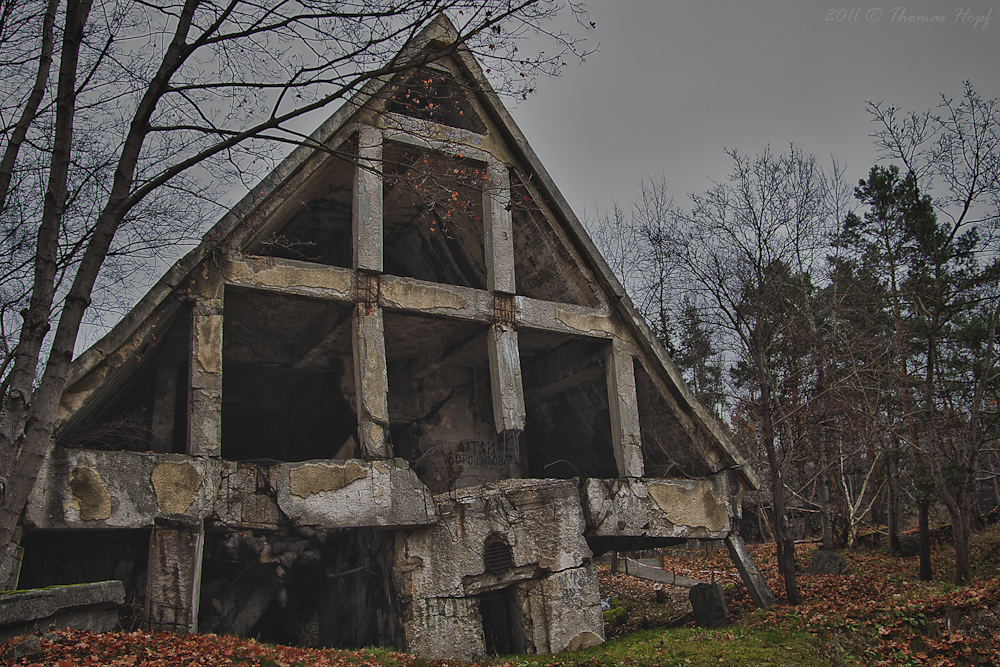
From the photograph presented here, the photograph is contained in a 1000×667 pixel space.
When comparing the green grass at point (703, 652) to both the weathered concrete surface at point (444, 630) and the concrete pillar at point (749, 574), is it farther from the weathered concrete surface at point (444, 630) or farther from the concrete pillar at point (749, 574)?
the concrete pillar at point (749, 574)

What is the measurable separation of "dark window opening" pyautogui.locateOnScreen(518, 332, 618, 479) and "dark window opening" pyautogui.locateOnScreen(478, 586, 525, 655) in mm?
2222

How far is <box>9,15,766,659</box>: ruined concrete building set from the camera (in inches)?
352

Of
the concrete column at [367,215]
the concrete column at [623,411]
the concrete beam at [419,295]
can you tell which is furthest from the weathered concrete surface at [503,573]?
the concrete column at [367,215]

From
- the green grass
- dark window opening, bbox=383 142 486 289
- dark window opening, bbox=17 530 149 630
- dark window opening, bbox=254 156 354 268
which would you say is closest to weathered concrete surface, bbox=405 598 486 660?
the green grass

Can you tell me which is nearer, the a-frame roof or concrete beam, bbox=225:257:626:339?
concrete beam, bbox=225:257:626:339

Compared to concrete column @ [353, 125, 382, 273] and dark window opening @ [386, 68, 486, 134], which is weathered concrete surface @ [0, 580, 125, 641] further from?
dark window opening @ [386, 68, 486, 134]

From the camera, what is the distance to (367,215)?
1086 centimetres

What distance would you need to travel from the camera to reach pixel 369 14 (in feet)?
22.8

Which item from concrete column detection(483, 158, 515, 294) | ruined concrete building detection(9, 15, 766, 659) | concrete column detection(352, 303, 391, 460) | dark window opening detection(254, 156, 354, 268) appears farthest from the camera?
concrete column detection(483, 158, 515, 294)

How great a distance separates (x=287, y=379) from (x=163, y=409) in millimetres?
2785

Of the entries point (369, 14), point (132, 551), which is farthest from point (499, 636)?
point (369, 14)

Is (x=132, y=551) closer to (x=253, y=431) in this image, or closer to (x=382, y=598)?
(x=382, y=598)

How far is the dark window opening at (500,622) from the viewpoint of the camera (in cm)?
1082

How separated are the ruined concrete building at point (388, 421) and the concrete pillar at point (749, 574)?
85 millimetres
